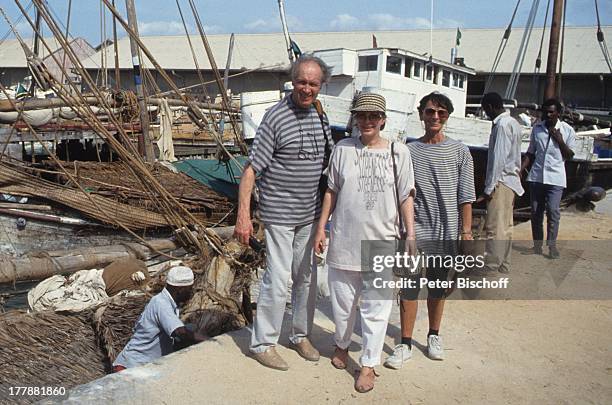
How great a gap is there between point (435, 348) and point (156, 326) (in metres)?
1.80

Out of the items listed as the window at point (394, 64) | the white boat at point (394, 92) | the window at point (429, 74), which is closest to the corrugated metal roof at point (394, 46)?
the window at point (429, 74)

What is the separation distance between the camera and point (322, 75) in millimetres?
3127

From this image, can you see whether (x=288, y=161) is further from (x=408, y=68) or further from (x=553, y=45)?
(x=553, y=45)

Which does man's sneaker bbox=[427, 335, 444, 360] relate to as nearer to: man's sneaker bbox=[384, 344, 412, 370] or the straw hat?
man's sneaker bbox=[384, 344, 412, 370]

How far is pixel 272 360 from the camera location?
328 centimetres

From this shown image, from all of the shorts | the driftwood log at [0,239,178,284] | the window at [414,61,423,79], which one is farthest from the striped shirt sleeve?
the window at [414,61,423,79]

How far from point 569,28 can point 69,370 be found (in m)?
35.6

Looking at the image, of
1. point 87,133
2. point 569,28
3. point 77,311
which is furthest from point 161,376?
point 569,28

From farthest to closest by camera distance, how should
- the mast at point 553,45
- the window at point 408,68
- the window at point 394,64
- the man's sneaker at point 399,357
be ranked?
the window at point 408,68
the window at point 394,64
the mast at point 553,45
the man's sneaker at point 399,357

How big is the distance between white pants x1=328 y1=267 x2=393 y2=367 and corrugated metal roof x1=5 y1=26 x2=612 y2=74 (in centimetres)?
2823

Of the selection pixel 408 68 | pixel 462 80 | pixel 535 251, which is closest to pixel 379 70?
pixel 408 68

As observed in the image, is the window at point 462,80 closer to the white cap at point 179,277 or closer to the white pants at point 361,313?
the white cap at point 179,277

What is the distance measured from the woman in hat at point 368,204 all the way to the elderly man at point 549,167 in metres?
3.16

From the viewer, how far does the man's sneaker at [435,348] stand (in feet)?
11.6
